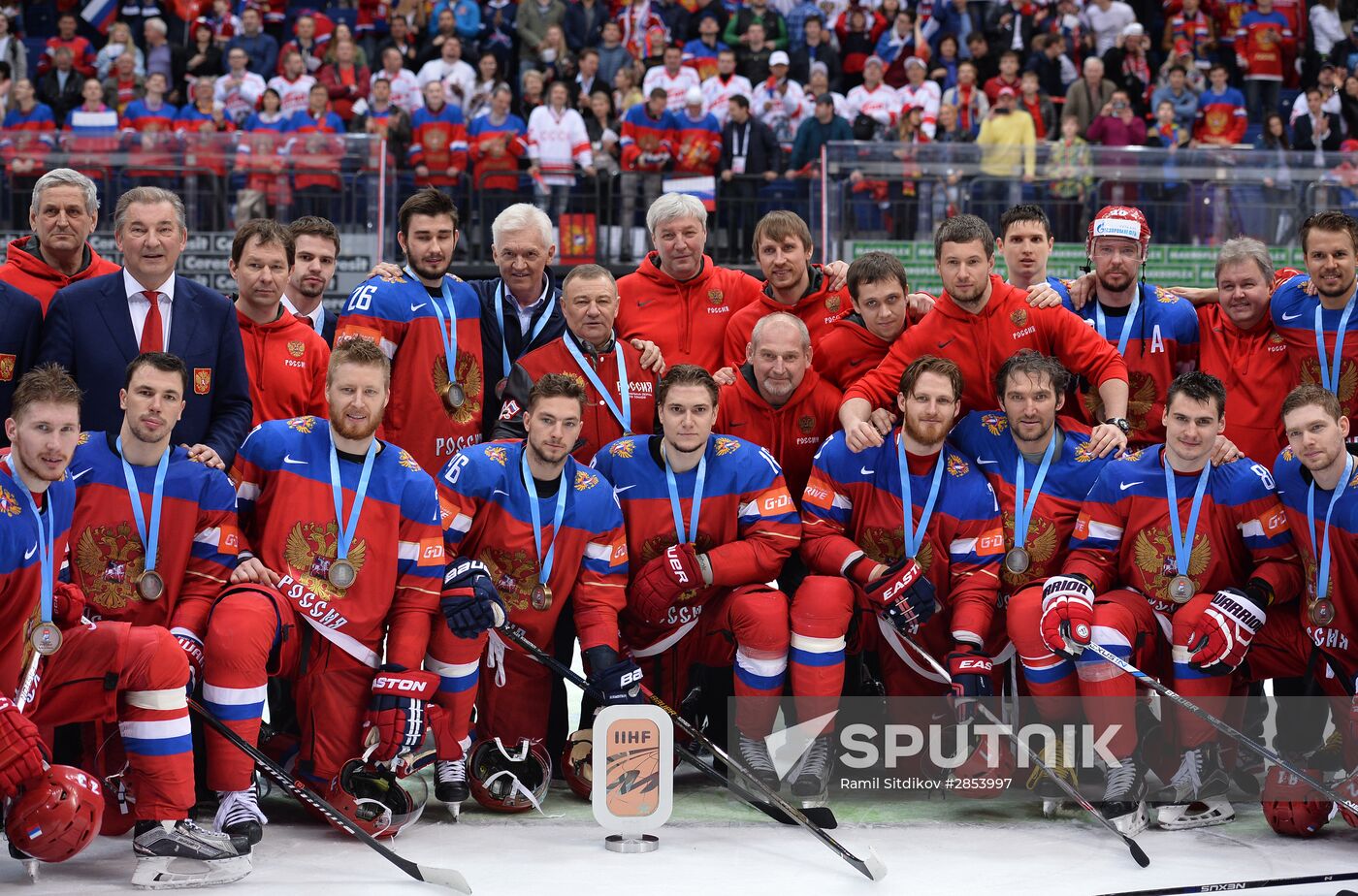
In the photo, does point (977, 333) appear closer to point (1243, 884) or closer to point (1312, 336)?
point (1312, 336)

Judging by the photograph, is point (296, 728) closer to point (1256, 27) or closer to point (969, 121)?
point (969, 121)

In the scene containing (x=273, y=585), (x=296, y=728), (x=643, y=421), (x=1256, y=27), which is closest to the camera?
(x=273, y=585)

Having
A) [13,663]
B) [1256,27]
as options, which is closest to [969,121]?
[1256,27]

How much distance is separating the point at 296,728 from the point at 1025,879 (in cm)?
230

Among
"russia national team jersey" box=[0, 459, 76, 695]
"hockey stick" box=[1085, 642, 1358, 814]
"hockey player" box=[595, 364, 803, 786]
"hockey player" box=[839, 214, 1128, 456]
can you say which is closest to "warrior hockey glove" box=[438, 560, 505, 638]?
"hockey player" box=[595, 364, 803, 786]

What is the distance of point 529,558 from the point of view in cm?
503

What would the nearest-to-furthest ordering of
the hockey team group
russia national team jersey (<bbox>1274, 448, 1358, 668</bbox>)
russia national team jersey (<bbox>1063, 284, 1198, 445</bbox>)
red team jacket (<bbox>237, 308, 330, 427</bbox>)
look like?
the hockey team group, russia national team jersey (<bbox>1274, 448, 1358, 668</bbox>), red team jacket (<bbox>237, 308, 330, 427</bbox>), russia national team jersey (<bbox>1063, 284, 1198, 445</bbox>)

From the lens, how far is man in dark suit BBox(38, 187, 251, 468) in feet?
16.1

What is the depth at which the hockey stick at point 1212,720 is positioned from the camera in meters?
4.70

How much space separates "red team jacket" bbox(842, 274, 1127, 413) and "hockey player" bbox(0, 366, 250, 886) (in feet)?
8.12

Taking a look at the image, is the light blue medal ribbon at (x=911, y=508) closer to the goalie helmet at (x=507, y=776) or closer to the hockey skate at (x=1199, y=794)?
the hockey skate at (x=1199, y=794)

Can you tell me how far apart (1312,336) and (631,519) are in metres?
2.49

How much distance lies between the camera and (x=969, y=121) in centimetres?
1259

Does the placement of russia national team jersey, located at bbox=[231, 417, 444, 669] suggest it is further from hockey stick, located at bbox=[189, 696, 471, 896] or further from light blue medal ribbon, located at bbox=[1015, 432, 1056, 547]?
light blue medal ribbon, located at bbox=[1015, 432, 1056, 547]
